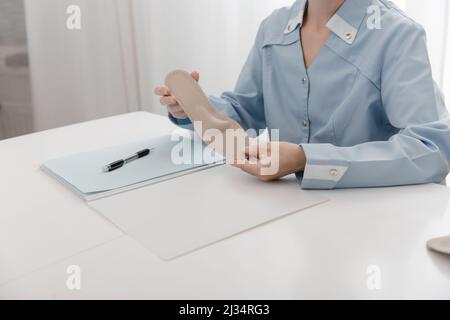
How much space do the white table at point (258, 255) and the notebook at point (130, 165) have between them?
0.04 metres

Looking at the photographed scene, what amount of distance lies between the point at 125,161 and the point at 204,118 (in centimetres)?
15

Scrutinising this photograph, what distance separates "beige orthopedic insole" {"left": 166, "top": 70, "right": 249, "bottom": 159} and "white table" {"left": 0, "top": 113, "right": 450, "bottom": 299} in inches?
7.5

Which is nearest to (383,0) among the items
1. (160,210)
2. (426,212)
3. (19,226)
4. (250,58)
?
(250,58)

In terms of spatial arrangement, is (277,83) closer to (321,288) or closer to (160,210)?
(160,210)

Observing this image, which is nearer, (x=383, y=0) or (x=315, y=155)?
(x=315, y=155)

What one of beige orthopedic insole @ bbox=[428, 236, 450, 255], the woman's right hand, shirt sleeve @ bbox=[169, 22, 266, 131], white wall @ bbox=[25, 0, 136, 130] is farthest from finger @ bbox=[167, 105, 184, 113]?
white wall @ bbox=[25, 0, 136, 130]

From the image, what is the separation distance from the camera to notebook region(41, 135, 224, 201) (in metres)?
0.64

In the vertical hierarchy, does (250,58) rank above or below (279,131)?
above

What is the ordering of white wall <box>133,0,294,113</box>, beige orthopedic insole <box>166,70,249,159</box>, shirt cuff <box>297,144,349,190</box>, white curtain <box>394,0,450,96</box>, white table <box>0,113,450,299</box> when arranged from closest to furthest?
white table <box>0,113,450,299</box> → shirt cuff <box>297,144,349,190</box> → beige orthopedic insole <box>166,70,249,159</box> → white curtain <box>394,0,450,96</box> → white wall <box>133,0,294,113</box>

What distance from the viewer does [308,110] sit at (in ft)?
2.75

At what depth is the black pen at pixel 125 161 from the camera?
700 mm

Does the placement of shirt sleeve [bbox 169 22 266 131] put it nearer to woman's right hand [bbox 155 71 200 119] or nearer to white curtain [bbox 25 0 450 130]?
woman's right hand [bbox 155 71 200 119]

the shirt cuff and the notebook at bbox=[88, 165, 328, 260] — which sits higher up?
the shirt cuff

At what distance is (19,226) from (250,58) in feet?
1.90
